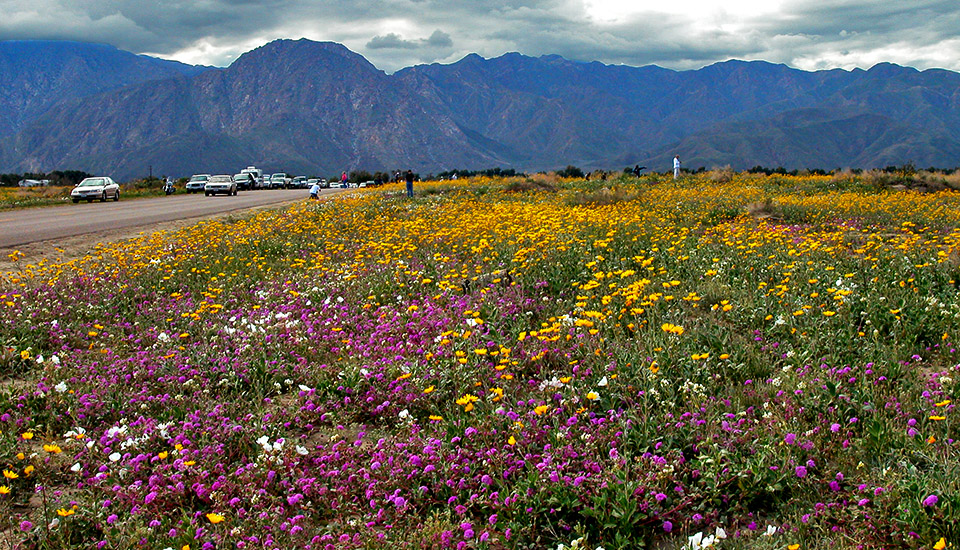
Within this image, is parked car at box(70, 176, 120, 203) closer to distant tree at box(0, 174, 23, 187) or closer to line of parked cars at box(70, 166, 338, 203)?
line of parked cars at box(70, 166, 338, 203)

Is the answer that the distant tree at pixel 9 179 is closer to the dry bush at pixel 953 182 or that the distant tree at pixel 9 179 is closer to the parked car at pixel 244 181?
the parked car at pixel 244 181

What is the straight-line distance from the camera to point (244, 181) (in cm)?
6225

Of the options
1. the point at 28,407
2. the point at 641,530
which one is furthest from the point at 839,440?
the point at 28,407

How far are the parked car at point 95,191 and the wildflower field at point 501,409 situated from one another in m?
31.9

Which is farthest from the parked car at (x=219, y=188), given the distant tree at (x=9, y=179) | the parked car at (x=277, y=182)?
the distant tree at (x=9, y=179)

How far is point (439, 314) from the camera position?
628 cm

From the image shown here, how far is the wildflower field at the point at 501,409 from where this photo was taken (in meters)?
3.29

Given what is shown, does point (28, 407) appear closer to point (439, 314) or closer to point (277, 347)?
point (277, 347)

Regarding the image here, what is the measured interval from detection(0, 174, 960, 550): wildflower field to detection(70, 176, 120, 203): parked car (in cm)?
3186

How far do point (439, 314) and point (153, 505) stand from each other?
3.15 m

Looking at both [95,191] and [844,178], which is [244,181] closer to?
[95,191]

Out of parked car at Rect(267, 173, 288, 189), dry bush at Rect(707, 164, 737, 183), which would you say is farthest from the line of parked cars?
dry bush at Rect(707, 164, 737, 183)

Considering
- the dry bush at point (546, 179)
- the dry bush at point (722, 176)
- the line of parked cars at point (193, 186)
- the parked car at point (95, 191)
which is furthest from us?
the line of parked cars at point (193, 186)

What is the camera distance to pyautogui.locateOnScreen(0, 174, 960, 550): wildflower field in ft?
10.8
